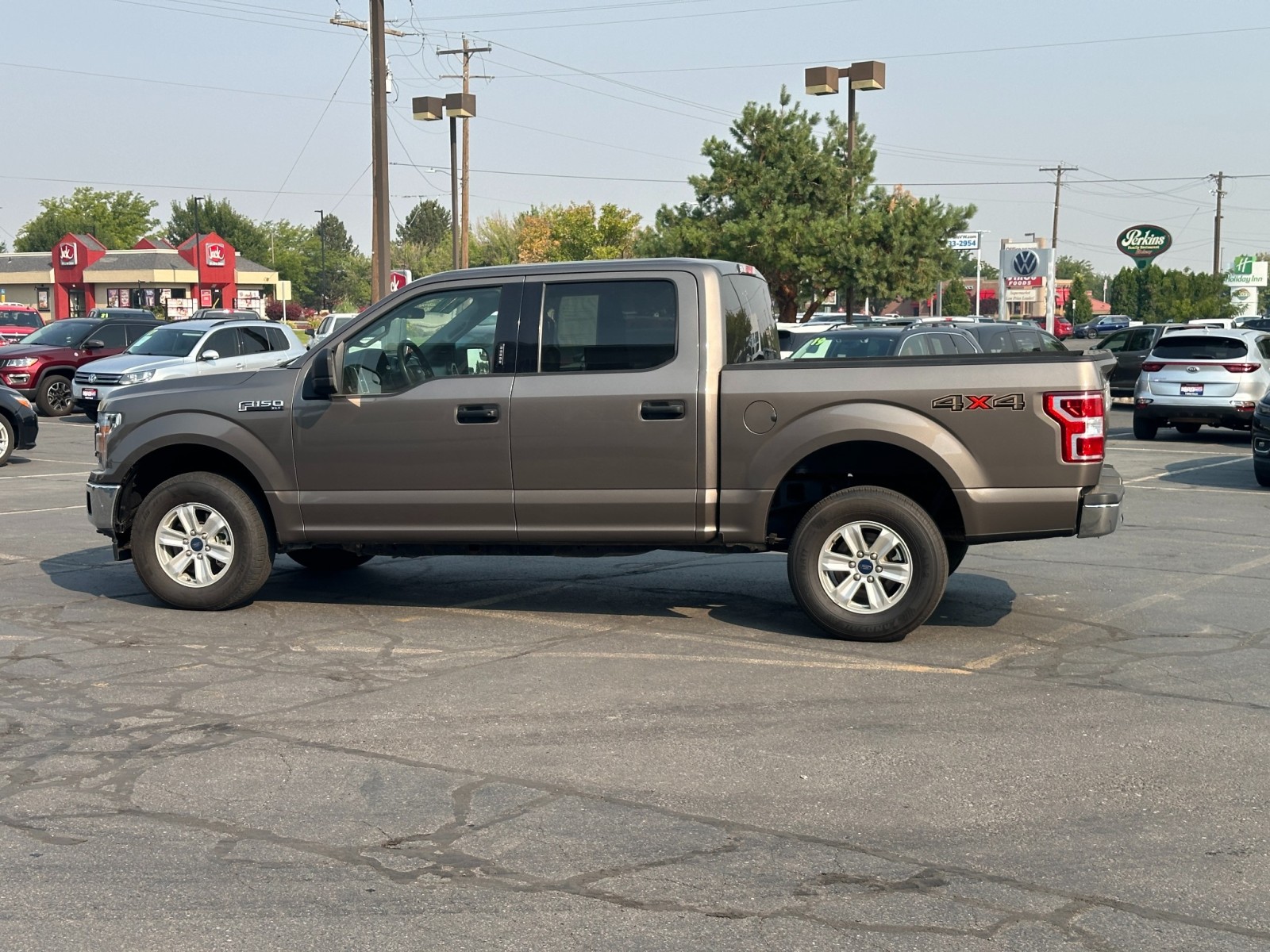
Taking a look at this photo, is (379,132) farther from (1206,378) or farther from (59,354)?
(1206,378)

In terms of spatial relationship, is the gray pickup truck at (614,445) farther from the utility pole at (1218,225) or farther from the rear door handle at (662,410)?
the utility pole at (1218,225)

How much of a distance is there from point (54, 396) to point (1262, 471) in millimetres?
21952

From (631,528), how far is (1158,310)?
229 feet

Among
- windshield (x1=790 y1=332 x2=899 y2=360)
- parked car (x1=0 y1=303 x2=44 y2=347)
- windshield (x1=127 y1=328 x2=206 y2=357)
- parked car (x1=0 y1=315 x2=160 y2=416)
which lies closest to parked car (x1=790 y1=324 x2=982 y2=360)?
windshield (x1=790 y1=332 x2=899 y2=360)

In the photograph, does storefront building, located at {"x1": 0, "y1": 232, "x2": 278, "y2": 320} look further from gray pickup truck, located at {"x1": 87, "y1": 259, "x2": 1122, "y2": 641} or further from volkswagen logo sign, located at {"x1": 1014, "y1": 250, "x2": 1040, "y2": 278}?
gray pickup truck, located at {"x1": 87, "y1": 259, "x2": 1122, "y2": 641}

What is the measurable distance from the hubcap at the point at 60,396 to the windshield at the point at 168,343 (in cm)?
285

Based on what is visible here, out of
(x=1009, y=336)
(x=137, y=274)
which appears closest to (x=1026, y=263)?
(x=1009, y=336)

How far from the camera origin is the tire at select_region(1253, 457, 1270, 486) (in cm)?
1572

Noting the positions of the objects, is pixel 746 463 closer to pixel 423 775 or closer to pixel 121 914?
pixel 423 775

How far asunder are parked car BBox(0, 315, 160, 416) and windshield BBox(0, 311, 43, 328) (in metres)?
14.8

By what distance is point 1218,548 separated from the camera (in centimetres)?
1138

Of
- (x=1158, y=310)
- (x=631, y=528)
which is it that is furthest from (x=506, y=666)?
(x=1158, y=310)

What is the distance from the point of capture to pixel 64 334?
28000mm

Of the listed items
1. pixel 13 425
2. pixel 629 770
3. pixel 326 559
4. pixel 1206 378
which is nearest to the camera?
pixel 629 770
